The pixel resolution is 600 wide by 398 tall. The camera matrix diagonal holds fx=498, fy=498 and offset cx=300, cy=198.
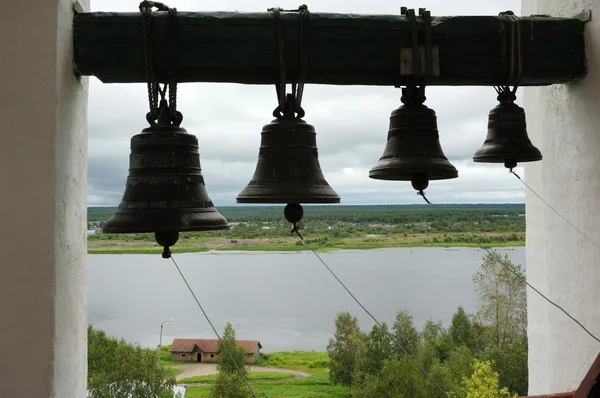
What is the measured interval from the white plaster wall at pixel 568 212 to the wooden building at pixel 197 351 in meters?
8.73

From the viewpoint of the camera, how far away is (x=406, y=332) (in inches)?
419

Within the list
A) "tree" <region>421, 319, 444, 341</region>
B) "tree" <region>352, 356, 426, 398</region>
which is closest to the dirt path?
"tree" <region>352, 356, 426, 398</region>

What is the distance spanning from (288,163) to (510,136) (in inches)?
33.7

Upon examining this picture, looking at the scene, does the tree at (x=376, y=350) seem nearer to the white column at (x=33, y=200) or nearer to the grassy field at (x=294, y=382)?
the grassy field at (x=294, y=382)

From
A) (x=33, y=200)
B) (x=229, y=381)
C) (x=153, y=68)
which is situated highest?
(x=153, y=68)

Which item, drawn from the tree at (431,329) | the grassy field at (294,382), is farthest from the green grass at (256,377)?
the tree at (431,329)

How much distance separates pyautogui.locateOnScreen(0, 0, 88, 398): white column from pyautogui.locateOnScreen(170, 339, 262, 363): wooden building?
29.5 feet

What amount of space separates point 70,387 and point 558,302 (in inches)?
67.1

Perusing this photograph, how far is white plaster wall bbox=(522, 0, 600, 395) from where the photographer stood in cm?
164

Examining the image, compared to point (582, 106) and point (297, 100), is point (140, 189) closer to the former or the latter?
point (297, 100)

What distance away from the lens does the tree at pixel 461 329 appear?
9.51 meters

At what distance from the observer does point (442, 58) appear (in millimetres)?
1600

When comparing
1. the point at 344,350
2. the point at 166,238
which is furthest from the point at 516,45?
the point at 344,350

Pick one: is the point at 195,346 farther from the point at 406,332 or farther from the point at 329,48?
the point at 329,48
